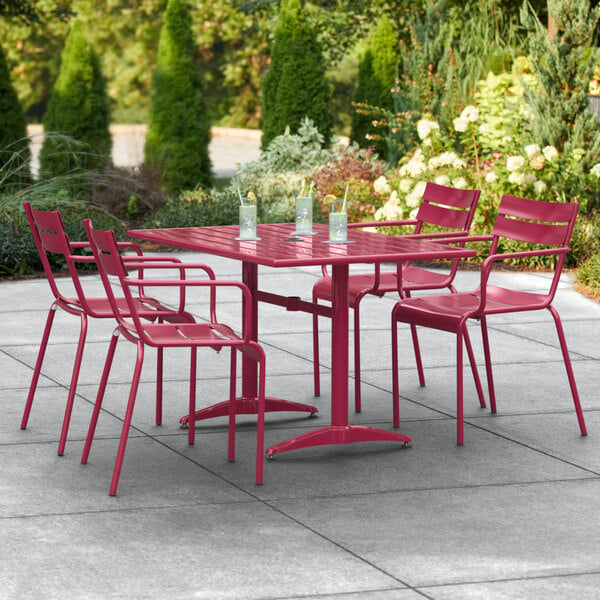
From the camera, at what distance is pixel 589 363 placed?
285 inches

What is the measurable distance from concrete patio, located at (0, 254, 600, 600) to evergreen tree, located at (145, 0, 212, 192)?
922 cm

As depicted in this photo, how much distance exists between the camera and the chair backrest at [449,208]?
6.62 m

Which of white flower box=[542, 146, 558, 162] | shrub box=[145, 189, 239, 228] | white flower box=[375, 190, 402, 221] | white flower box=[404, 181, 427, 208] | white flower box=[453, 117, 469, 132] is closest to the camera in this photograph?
white flower box=[542, 146, 558, 162]

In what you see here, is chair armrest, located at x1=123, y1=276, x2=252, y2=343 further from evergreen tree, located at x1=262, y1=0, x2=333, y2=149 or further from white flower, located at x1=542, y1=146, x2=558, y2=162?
evergreen tree, located at x1=262, y1=0, x2=333, y2=149

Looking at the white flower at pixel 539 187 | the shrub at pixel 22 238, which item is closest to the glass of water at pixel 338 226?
the shrub at pixel 22 238

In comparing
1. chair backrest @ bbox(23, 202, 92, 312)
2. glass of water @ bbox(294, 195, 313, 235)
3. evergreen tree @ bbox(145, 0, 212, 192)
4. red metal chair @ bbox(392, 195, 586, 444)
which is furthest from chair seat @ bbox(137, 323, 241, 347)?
evergreen tree @ bbox(145, 0, 212, 192)

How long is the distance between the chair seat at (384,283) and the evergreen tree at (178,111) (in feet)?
32.1

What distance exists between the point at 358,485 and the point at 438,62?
10185mm

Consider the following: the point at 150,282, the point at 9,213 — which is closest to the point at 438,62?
the point at 9,213

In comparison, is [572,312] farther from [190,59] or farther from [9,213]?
[190,59]

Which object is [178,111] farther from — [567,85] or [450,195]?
[450,195]

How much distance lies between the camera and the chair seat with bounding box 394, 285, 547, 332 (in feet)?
18.3

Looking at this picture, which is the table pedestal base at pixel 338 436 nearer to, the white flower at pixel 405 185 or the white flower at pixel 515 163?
the white flower at pixel 515 163

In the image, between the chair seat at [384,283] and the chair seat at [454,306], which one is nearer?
the chair seat at [454,306]
